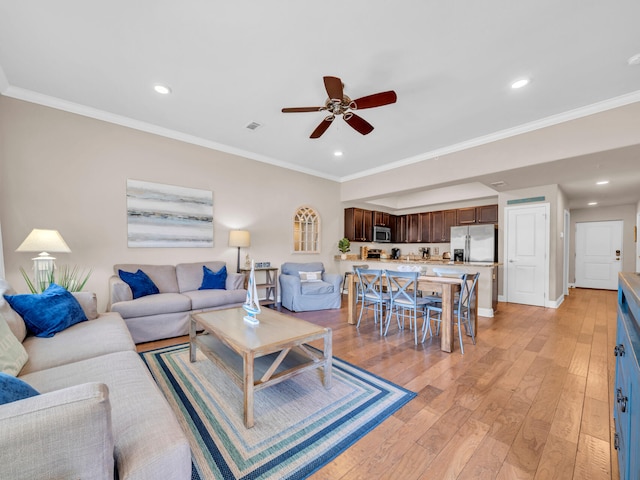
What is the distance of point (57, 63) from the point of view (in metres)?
2.65

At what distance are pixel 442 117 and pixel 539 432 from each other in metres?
3.36

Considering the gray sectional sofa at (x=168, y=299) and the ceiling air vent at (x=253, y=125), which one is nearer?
the gray sectional sofa at (x=168, y=299)

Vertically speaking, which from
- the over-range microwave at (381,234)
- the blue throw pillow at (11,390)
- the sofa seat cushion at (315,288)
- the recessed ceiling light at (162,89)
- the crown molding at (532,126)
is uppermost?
the recessed ceiling light at (162,89)

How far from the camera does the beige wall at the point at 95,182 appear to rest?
3156mm

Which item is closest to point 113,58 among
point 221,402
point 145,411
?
point 145,411

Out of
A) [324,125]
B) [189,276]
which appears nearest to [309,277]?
[189,276]

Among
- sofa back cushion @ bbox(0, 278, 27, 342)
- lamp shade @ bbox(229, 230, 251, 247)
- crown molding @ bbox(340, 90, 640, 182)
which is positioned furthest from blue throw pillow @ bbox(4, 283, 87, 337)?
crown molding @ bbox(340, 90, 640, 182)

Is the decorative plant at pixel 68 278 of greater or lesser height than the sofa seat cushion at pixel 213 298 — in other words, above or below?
above

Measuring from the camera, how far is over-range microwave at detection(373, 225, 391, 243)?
7496mm

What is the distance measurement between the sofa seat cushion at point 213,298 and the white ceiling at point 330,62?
2410 mm

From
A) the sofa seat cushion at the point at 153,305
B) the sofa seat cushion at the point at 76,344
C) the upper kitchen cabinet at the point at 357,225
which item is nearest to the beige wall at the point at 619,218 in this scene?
the upper kitchen cabinet at the point at 357,225

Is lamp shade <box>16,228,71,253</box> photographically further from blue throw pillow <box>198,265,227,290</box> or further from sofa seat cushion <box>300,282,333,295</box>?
sofa seat cushion <box>300,282,333,295</box>

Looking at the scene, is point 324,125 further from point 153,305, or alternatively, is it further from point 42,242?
point 42,242

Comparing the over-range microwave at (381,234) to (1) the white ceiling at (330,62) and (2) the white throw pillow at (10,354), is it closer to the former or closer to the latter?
(1) the white ceiling at (330,62)
